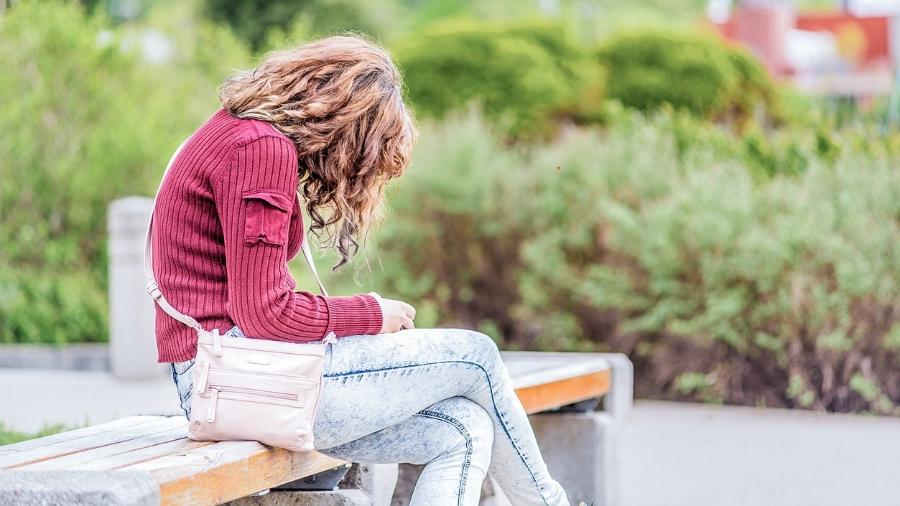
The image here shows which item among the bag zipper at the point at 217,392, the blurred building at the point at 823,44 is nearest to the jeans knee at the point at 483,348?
the bag zipper at the point at 217,392

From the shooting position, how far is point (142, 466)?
2.37 m

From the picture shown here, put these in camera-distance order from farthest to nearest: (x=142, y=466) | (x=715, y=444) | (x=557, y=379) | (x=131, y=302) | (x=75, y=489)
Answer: (x=131, y=302)
(x=715, y=444)
(x=557, y=379)
(x=142, y=466)
(x=75, y=489)

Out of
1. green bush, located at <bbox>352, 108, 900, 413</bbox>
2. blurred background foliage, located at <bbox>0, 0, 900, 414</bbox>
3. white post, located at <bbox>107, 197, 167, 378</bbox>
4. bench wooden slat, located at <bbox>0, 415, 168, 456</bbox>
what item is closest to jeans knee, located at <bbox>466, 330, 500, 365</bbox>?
Result: bench wooden slat, located at <bbox>0, 415, 168, 456</bbox>

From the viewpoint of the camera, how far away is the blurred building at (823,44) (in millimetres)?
38156

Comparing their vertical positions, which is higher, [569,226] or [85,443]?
[85,443]

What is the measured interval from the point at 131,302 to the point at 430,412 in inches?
188

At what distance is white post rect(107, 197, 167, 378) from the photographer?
24.2 feet

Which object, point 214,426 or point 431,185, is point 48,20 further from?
point 214,426

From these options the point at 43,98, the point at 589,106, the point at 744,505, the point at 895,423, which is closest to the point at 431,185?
the point at 43,98

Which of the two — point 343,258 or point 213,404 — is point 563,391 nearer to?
point 343,258

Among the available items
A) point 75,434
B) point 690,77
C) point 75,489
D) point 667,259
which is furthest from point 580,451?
point 690,77

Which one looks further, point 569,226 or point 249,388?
point 569,226

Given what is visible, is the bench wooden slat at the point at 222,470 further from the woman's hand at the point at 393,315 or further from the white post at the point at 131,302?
the white post at the point at 131,302

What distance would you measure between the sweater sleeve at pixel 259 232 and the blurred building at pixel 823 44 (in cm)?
3098
